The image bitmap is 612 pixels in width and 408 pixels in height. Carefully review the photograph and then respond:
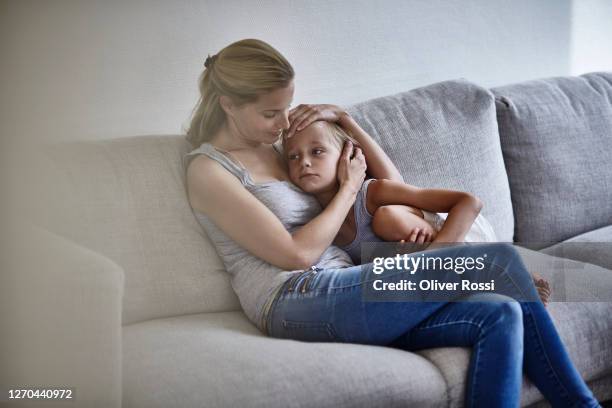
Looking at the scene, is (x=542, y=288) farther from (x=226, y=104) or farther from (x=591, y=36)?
(x=591, y=36)

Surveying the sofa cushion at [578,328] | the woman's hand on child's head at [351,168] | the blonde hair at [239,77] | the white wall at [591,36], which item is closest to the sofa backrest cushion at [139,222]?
the blonde hair at [239,77]

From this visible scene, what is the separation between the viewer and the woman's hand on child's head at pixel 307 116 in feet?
6.25

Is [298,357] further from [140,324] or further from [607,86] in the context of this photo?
[607,86]

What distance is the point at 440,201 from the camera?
1.91 m

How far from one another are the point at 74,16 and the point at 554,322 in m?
1.37

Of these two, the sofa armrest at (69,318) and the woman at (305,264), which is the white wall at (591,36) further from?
the sofa armrest at (69,318)

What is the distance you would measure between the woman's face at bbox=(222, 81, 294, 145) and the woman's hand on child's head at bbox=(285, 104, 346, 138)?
53 millimetres

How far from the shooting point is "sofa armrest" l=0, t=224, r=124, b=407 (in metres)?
1.41

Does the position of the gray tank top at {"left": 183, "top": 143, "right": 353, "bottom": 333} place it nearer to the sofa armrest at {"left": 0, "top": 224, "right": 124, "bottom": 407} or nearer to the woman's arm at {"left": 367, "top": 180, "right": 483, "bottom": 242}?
the woman's arm at {"left": 367, "top": 180, "right": 483, "bottom": 242}

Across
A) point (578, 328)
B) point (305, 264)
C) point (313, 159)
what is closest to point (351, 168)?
point (313, 159)

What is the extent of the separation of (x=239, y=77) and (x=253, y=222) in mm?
360

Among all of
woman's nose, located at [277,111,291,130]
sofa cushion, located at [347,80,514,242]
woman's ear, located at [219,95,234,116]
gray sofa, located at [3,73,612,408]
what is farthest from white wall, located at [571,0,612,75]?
woman's ear, located at [219,95,234,116]

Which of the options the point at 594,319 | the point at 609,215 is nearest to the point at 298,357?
the point at 594,319

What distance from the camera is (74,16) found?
187 centimetres
